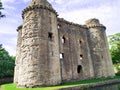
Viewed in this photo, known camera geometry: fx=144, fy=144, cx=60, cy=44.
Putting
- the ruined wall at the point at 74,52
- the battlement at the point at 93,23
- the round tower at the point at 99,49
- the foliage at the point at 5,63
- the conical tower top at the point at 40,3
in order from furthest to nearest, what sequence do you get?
the battlement at the point at 93,23, the round tower at the point at 99,49, the ruined wall at the point at 74,52, the conical tower top at the point at 40,3, the foliage at the point at 5,63

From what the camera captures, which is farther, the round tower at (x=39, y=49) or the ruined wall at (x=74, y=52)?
the ruined wall at (x=74, y=52)

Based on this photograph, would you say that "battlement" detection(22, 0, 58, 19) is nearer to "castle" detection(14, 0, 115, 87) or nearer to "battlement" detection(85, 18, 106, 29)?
"castle" detection(14, 0, 115, 87)

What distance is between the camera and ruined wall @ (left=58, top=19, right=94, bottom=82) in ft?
71.4

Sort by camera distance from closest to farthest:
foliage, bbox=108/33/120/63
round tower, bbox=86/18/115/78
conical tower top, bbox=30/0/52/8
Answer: conical tower top, bbox=30/0/52/8 → round tower, bbox=86/18/115/78 → foliage, bbox=108/33/120/63

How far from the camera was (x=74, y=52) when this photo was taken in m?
23.6

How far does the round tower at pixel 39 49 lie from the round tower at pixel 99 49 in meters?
10.6

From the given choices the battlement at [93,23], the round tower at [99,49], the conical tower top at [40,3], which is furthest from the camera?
the battlement at [93,23]

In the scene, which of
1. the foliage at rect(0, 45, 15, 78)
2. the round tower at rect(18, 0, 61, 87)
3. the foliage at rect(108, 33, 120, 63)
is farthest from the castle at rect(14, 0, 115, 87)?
the foliage at rect(108, 33, 120, 63)

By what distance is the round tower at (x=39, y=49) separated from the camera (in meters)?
15.7

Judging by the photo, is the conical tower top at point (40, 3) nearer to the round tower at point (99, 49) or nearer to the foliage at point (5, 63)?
the foliage at point (5, 63)

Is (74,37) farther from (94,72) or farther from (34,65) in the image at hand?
(34,65)

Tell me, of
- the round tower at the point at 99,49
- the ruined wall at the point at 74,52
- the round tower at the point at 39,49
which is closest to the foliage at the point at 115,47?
the round tower at the point at 99,49

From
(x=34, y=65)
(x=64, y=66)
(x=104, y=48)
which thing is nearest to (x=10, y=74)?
(x=64, y=66)

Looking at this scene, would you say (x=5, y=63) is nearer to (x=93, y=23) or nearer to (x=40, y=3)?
(x=40, y=3)
